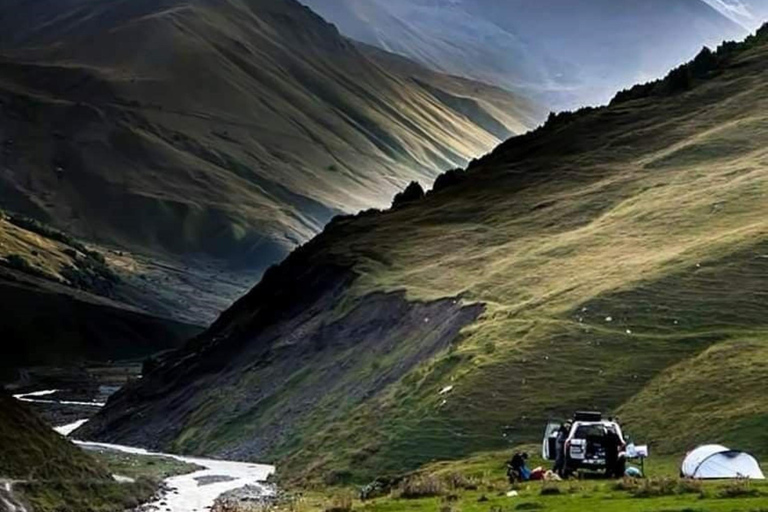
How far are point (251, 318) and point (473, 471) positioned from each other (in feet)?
296

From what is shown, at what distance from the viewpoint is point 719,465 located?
55719 mm

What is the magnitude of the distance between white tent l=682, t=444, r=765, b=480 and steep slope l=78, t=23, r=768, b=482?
34.1 feet

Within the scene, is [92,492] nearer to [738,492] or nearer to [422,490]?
[422,490]

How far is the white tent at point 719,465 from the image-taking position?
181 feet

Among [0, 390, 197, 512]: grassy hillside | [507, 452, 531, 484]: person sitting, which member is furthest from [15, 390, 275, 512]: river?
[507, 452, 531, 484]: person sitting

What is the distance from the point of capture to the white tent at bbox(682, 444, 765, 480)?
55125 millimetres

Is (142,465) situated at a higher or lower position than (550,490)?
lower

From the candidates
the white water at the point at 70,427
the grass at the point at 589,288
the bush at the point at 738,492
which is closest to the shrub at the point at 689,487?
the bush at the point at 738,492

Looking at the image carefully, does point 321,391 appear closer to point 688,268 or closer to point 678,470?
point 688,268

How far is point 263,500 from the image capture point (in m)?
78.4

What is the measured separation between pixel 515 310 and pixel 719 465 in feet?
163

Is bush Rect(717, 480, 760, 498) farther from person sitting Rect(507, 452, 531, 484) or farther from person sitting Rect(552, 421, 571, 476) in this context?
person sitting Rect(507, 452, 531, 484)

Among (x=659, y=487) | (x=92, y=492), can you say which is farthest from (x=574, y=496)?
(x=92, y=492)

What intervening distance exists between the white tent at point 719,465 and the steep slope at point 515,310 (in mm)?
10393
